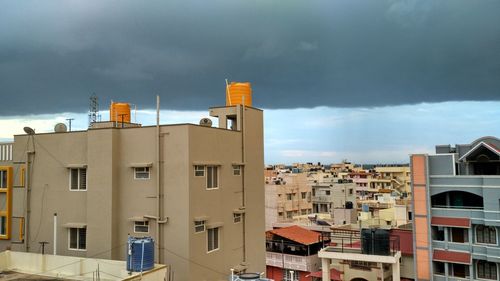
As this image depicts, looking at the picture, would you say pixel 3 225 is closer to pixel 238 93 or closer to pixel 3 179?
pixel 3 179

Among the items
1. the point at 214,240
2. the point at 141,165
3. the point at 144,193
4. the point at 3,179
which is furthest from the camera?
the point at 3,179

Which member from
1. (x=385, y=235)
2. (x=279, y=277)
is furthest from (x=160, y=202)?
(x=279, y=277)

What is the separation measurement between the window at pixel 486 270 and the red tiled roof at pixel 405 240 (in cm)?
547

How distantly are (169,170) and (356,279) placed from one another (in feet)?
74.0

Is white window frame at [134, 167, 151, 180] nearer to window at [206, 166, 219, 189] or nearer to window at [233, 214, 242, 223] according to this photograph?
window at [206, 166, 219, 189]

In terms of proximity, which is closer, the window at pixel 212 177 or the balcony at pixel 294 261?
the window at pixel 212 177

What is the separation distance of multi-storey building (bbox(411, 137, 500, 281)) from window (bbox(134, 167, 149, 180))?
22790 millimetres

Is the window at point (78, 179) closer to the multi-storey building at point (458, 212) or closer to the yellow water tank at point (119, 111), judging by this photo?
the yellow water tank at point (119, 111)

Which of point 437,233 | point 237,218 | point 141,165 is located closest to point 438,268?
point 437,233

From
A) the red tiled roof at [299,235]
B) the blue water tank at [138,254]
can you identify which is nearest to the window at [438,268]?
the red tiled roof at [299,235]

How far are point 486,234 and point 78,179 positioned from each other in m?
29.5

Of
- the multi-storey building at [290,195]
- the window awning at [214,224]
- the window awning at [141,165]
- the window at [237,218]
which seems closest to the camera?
the window awning at [141,165]

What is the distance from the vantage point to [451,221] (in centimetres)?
3359

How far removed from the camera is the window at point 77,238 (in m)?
24.4
